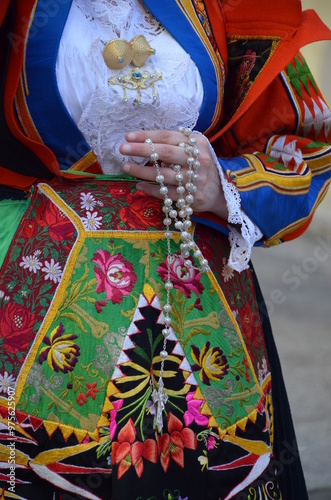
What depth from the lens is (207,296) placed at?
1325mm

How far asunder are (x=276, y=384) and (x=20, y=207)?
64cm

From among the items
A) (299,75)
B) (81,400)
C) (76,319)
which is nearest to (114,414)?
(81,400)

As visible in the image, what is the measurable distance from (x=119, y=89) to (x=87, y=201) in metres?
0.20

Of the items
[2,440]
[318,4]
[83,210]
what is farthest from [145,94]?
[318,4]

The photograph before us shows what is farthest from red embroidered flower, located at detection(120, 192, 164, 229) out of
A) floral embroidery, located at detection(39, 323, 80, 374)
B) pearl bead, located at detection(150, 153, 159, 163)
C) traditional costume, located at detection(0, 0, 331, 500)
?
floral embroidery, located at detection(39, 323, 80, 374)

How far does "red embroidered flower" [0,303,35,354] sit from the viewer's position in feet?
4.04

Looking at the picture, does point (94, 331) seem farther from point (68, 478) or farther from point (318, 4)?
point (318, 4)

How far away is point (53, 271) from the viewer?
126 centimetres

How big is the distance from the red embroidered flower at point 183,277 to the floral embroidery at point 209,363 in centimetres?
10

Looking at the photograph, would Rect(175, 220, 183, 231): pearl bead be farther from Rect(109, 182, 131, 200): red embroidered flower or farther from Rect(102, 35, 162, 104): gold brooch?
Rect(102, 35, 162, 104): gold brooch

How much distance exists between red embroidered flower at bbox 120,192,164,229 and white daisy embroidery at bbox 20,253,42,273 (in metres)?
0.16

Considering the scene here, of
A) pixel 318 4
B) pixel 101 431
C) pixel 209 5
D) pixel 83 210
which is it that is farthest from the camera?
pixel 318 4

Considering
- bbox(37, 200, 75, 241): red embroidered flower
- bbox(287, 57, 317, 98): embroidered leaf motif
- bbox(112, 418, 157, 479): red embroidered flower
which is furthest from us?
bbox(287, 57, 317, 98): embroidered leaf motif

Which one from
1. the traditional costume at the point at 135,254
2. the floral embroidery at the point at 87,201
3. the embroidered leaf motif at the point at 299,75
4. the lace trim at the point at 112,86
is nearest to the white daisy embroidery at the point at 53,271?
the traditional costume at the point at 135,254
